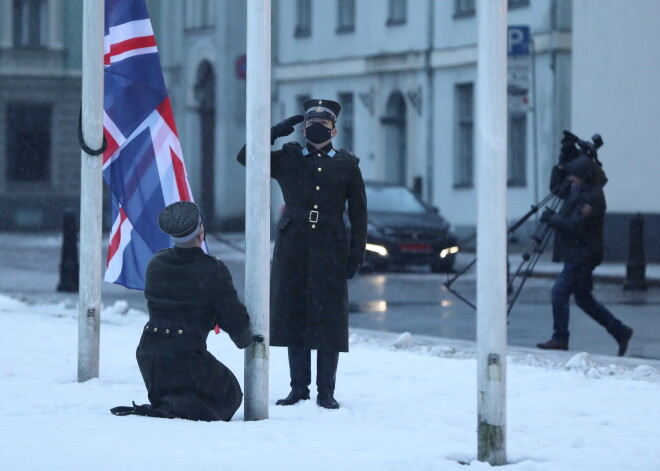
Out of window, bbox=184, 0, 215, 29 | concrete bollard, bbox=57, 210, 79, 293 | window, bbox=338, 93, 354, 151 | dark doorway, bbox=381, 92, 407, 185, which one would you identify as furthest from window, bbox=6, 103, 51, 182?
concrete bollard, bbox=57, 210, 79, 293

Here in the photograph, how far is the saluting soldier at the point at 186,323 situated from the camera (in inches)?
330

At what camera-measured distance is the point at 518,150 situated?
35031 mm

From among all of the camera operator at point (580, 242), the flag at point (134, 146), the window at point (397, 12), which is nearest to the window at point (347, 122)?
the window at point (397, 12)

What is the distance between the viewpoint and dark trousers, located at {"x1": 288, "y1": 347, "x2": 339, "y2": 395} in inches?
369

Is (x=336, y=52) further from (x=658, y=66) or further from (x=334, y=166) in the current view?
(x=334, y=166)

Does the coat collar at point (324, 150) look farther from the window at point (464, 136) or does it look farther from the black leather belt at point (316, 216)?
the window at point (464, 136)

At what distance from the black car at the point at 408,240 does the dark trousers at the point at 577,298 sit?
11131 mm

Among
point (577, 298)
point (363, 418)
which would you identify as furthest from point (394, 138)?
point (363, 418)

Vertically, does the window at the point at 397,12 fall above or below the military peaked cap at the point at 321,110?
above

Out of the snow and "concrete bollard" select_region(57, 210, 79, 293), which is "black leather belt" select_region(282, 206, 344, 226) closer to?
the snow

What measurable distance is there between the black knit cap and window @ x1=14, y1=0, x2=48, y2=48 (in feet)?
131

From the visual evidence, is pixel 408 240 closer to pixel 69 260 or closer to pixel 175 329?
pixel 69 260

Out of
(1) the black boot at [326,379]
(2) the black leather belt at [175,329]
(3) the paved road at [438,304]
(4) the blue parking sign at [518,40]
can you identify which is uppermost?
(4) the blue parking sign at [518,40]

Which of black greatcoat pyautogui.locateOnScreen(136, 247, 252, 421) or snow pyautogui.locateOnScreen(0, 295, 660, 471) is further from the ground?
black greatcoat pyautogui.locateOnScreen(136, 247, 252, 421)
